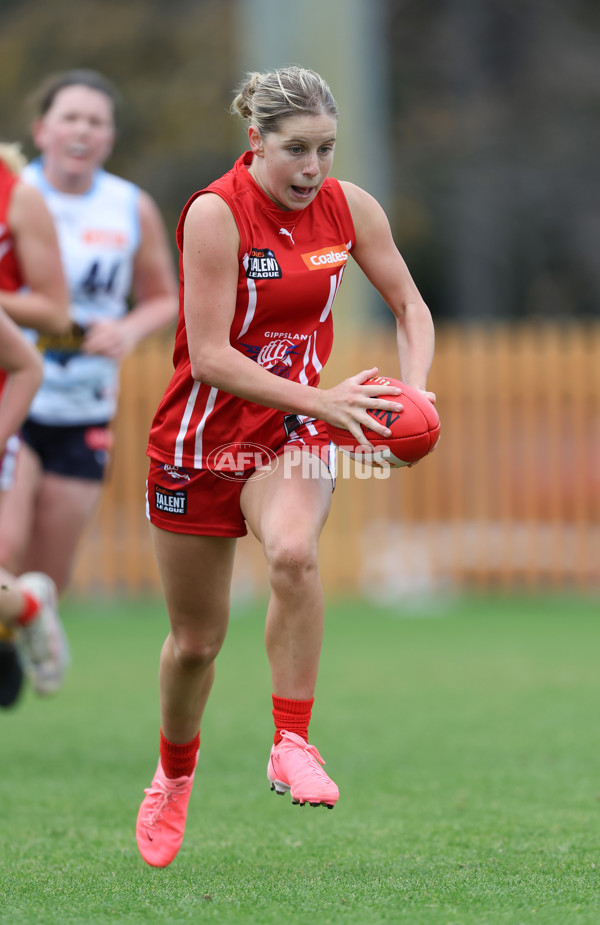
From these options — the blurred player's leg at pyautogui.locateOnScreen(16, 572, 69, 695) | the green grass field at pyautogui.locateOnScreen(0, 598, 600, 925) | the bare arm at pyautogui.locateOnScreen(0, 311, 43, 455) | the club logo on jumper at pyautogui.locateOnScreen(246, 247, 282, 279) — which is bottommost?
the green grass field at pyautogui.locateOnScreen(0, 598, 600, 925)

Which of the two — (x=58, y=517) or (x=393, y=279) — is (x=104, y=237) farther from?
(x=393, y=279)

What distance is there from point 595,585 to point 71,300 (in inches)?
319

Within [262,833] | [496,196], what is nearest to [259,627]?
[262,833]

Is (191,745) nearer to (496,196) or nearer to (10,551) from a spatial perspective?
(10,551)

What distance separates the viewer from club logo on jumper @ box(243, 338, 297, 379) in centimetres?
416

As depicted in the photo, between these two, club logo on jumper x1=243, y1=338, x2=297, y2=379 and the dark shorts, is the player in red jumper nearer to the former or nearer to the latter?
club logo on jumper x1=243, y1=338, x2=297, y2=379

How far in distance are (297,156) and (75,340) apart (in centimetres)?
295

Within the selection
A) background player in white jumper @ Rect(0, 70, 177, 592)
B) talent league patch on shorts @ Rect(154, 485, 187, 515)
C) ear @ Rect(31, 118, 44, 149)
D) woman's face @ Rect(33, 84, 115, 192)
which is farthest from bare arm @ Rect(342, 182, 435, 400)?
ear @ Rect(31, 118, 44, 149)

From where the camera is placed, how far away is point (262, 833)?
4777 mm

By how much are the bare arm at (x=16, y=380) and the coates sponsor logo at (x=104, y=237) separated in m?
1.89

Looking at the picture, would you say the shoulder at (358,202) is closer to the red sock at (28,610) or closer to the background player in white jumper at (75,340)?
the background player in white jumper at (75,340)

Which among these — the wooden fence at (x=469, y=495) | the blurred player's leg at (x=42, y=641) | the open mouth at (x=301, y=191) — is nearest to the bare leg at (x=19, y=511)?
the blurred player's leg at (x=42, y=641)

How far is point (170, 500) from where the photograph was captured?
4215mm

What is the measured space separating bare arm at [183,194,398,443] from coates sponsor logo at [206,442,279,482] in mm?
287
